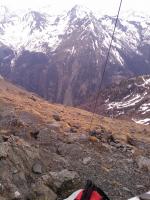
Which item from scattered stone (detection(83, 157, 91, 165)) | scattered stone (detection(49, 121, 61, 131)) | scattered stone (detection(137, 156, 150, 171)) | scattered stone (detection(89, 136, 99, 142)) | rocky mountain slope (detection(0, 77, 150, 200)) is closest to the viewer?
rocky mountain slope (detection(0, 77, 150, 200))

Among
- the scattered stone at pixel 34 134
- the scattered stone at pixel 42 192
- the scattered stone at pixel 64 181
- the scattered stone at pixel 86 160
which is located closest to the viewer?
the scattered stone at pixel 42 192

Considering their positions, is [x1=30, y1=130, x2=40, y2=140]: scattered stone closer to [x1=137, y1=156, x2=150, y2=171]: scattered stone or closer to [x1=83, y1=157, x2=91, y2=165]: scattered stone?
[x1=83, y1=157, x2=91, y2=165]: scattered stone

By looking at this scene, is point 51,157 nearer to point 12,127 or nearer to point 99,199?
point 12,127

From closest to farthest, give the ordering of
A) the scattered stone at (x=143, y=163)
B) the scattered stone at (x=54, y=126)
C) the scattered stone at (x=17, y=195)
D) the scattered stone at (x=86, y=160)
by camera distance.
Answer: the scattered stone at (x=17, y=195), the scattered stone at (x=86, y=160), the scattered stone at (x=143, y=163), the scattered stone at (x=54, y=126)

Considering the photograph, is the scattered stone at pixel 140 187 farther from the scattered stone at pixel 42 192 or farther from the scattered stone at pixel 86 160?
the scattered stone at pixel 42 192

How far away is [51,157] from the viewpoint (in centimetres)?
2912

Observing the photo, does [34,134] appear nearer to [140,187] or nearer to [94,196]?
[140,187]

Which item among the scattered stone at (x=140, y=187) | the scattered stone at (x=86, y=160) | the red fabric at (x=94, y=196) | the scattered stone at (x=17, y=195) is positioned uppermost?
the red fabric at (x=94, y=196)

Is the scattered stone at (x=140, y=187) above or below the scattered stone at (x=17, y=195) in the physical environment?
above

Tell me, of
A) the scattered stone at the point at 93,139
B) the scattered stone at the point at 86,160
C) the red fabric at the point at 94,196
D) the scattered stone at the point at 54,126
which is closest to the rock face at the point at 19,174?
the scattered stone at the point at 86,160

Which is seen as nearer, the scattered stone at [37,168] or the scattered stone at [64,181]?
the scattered stone at [64,181]

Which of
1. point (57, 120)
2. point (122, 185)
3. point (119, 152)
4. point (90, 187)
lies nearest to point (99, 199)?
point (90, 187)

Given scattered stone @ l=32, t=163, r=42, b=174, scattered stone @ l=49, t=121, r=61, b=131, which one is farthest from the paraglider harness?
scattered stone @ l=49, t=121, r=61, b=131

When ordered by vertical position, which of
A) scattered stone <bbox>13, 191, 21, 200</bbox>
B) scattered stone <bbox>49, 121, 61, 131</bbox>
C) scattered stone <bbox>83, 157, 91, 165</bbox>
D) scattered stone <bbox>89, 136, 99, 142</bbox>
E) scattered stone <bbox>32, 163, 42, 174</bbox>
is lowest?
scattered stone <bbox>13, 191, 21, 200</bbox>
